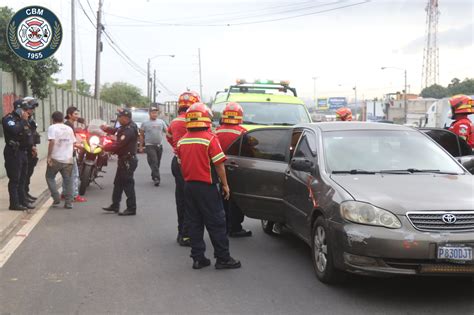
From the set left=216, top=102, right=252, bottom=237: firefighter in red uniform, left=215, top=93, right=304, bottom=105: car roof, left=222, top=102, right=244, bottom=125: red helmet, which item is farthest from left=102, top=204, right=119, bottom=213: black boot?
left=215, top=93, right=304, bottom=105: car roof

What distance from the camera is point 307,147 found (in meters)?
6.41

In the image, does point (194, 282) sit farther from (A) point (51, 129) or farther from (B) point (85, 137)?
(B) point (85, 137)

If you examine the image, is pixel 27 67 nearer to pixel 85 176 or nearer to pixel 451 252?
pixel 85 176

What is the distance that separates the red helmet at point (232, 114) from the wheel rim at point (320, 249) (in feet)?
8.56

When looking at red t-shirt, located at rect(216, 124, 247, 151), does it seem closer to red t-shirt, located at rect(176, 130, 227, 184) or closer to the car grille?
red t-shirt, located at rect(176, 130, 227, 184)

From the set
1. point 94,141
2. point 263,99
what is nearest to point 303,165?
point 263,99

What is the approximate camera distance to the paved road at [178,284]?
481 centimetres

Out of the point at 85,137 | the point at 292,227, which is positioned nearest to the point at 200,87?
the point at 85,137

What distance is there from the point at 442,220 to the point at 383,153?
1433 mm

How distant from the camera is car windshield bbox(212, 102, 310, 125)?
11242 mm

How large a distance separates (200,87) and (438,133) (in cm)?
8248

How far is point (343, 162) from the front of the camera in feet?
19.3

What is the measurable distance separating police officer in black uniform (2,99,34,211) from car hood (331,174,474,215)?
565 cm

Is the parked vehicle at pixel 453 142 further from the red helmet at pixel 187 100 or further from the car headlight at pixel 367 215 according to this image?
the car headlight at pixel 367 215
